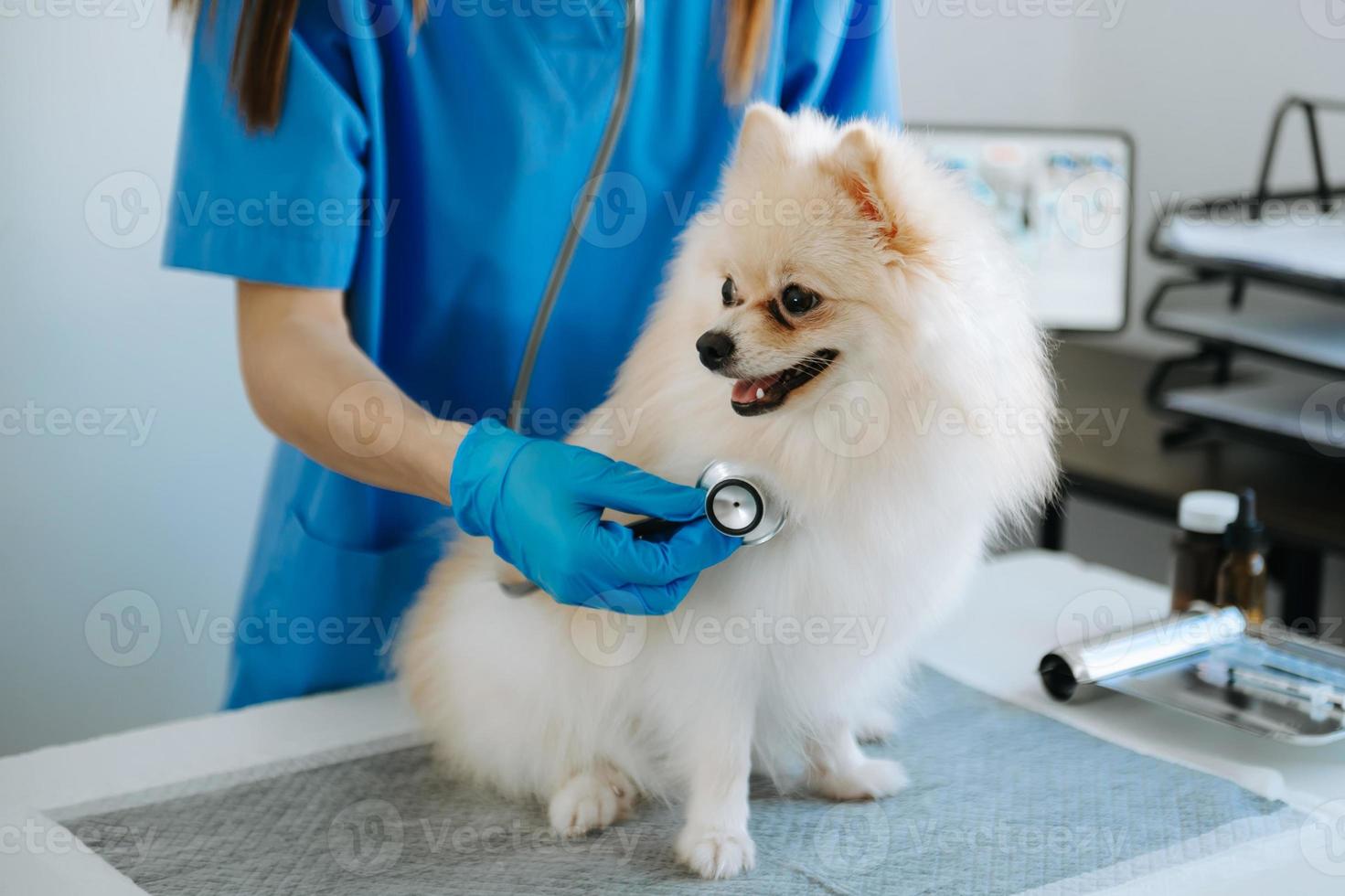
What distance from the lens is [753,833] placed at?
3.55 feet

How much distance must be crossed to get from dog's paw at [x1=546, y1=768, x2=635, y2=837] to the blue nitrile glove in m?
0.19

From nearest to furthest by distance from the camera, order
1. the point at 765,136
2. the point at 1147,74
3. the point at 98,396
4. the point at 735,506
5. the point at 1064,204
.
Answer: the point at 735,506, the point at 765,136, the point at 98,396, the point at 1064,204, the point at 1147,74

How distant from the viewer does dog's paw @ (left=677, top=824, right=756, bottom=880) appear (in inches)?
39.5

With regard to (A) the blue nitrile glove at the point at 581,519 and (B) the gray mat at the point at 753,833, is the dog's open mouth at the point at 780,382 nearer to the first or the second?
(A) the blue nitrile glove at the point at 581,519

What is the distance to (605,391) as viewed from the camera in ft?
4.65

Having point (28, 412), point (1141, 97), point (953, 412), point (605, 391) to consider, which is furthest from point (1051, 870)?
point (1141, 97)

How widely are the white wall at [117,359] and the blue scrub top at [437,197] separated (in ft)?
2.73

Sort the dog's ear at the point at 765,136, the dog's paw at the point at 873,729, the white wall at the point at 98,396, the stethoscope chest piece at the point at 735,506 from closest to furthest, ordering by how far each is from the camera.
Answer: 1. the stethoscope chest piece at the point at 735,506
2. the dog's ear at the point at 765,136
3. the dog's paw at the point at 873,729
4. the white wall at the point at 98,396

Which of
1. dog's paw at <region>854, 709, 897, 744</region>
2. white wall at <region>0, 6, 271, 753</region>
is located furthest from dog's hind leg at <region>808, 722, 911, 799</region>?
white wall at <region>0, 6, 271, 753</region>

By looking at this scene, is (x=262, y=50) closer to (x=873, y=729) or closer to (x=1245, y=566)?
(x=873, y=729)

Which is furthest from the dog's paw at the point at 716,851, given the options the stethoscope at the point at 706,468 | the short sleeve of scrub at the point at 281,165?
the short sleeve of scrub at the point at 281,165

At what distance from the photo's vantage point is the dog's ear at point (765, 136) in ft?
3.44

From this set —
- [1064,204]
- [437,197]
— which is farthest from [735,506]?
[1064,204]

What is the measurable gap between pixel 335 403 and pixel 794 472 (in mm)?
426
